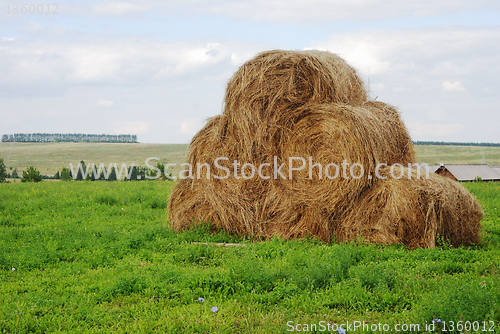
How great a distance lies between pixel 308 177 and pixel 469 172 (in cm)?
1821

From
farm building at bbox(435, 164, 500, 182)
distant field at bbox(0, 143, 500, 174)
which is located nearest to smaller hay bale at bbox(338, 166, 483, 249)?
farm building at bbox(435, 164, 500, 182)

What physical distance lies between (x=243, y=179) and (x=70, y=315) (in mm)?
4105

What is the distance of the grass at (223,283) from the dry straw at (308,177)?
0.42 meters

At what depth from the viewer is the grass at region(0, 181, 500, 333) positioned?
13.4ft

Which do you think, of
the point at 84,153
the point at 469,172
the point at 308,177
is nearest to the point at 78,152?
the point at 84,153

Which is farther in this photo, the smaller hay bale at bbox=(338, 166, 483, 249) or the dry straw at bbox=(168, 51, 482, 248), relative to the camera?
the dry straw at bbox=(168, 51, 482, 248)

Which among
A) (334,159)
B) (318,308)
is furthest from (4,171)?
(318,308)

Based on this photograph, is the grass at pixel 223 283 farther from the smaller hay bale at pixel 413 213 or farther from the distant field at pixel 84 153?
the distant field at pixel 84 153

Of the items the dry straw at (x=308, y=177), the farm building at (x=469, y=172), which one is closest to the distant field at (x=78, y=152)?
the farm building at (x=469, y=172)

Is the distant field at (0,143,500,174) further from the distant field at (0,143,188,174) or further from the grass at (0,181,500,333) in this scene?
the grass at (0,181,500,333)

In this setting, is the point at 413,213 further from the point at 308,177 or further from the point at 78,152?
the point at 78,152

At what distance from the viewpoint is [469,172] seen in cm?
2228

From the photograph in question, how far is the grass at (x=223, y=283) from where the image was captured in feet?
13.4

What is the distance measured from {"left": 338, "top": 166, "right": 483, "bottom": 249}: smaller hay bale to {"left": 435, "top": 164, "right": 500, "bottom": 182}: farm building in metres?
15.1
